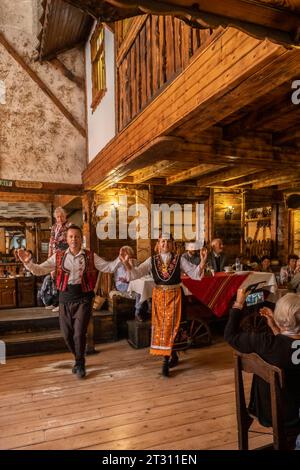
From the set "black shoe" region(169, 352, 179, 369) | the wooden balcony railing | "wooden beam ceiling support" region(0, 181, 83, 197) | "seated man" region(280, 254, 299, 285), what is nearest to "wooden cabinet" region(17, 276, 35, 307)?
"wooden beam ceiling support" region(0, 181, 83, 197)

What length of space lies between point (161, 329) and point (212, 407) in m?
1.13

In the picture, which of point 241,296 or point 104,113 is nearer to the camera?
Result: point 241,296

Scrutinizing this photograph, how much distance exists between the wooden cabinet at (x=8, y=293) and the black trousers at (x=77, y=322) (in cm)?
587

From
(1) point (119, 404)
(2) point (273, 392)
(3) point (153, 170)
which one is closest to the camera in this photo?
(2) point (273, 392)

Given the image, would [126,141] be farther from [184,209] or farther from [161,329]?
[184,209]

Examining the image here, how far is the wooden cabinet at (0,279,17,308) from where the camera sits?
8977 mm

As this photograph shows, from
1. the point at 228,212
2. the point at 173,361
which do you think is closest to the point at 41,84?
the point at 228,212

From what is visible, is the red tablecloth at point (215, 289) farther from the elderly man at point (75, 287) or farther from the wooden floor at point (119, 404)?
the elderly man at point (75, 287)

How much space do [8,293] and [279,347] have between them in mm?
8830

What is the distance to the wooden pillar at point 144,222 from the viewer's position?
297 inches

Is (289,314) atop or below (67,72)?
below

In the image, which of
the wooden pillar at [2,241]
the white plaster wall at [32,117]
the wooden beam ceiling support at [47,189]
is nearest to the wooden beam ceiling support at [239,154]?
the wooden beam ceiling support at [47,189]

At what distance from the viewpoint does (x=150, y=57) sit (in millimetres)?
3691

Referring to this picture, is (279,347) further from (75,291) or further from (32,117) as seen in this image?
(32,117)
